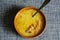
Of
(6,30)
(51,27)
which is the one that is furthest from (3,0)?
(51,27)

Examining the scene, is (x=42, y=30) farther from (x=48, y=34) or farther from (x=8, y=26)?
(x=8, y=26)

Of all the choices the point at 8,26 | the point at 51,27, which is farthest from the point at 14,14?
the point at 51,27

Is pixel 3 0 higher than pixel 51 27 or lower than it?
higher
